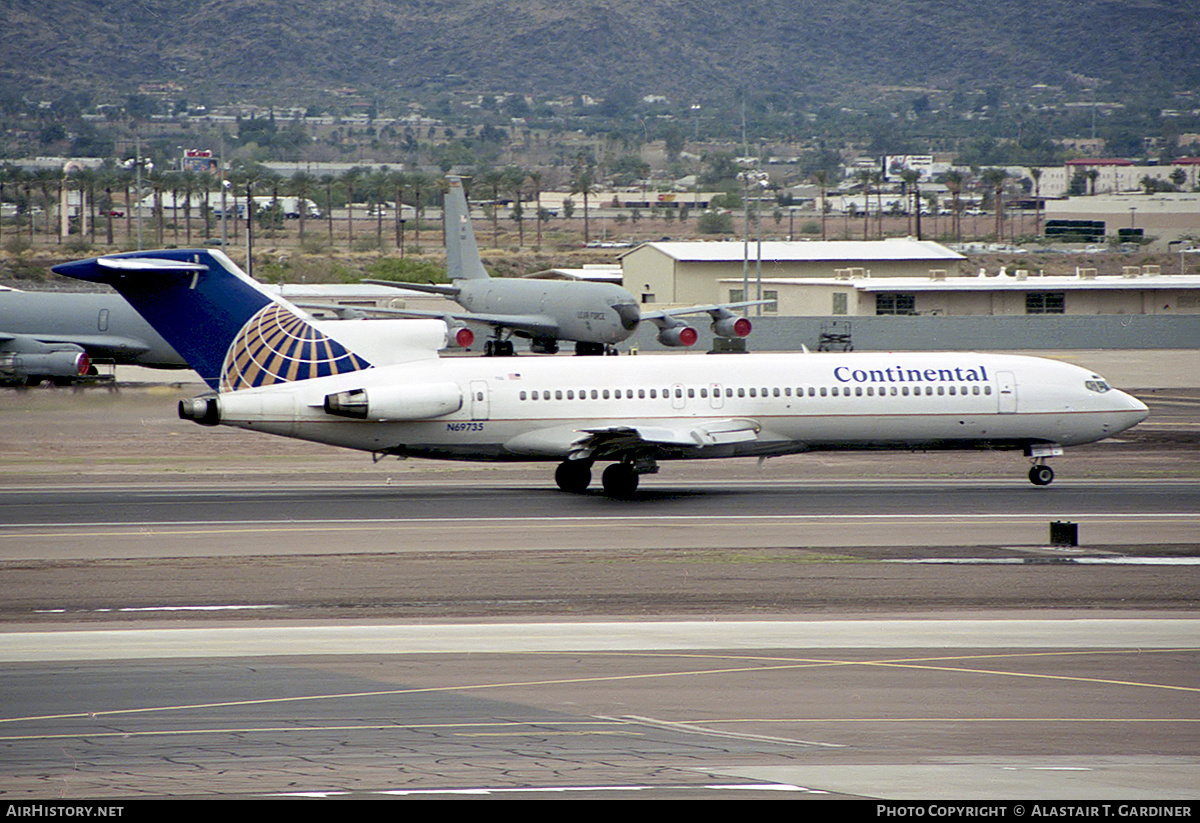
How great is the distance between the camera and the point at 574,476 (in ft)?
120

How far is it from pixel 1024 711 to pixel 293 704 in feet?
27.2

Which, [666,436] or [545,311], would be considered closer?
[666,436]

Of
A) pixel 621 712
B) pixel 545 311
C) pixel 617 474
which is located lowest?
pixel 617 474

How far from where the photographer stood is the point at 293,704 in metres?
16.7

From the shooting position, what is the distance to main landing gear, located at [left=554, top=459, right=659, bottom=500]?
3569 cm

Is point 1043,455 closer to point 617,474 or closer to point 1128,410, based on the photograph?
point 1128,410

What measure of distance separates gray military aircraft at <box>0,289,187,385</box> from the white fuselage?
99.2ft

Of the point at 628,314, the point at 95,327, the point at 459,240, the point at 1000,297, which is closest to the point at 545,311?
the point at 628,314

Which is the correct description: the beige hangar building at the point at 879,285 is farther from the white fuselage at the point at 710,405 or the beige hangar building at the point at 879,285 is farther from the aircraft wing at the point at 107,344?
the white fuselage at the point at 710,405

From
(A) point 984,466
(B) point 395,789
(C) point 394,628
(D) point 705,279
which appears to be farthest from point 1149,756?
(D) point 705,279
